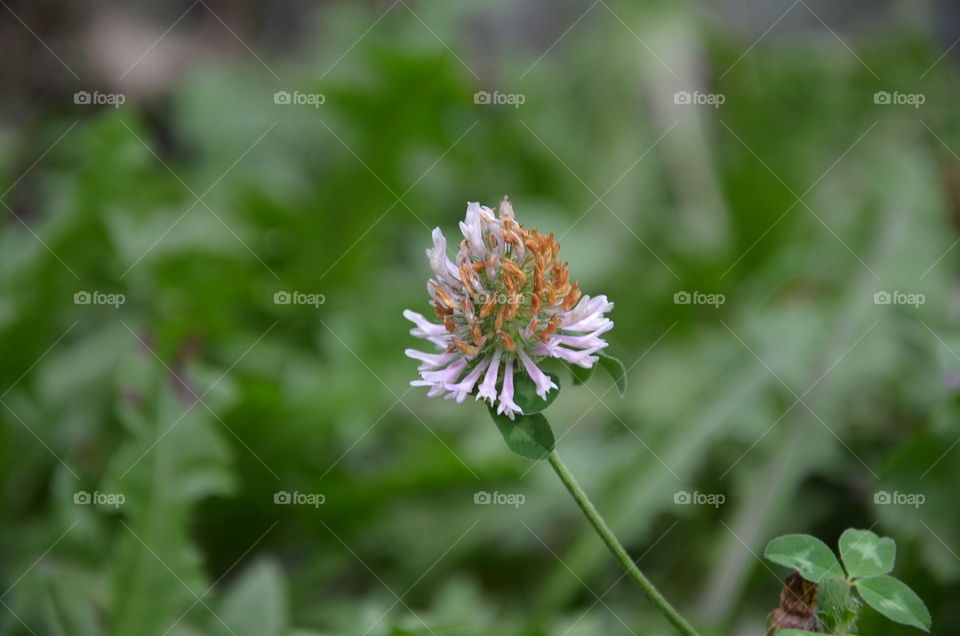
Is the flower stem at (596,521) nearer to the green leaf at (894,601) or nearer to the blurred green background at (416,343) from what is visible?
the green leaf at (894,601)

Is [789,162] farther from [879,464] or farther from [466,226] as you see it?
[466,226]

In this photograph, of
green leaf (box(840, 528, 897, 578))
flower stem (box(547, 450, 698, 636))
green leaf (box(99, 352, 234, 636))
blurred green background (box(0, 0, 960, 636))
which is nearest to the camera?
flower stem (box(547, 450, 698, 636))

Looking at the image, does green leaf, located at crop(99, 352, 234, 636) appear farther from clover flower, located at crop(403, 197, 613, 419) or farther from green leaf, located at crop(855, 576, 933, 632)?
green leaf, located at crop(855, 576, 933, 632)

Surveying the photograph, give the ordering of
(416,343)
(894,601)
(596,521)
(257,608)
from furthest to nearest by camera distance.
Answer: (416,343)
(257,608)
(894,601)
(596,521)

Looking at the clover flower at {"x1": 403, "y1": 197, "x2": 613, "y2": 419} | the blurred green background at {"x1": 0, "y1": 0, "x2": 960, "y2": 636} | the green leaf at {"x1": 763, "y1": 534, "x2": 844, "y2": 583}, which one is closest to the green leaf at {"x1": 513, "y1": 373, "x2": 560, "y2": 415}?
the clover flower at {"x1": 403, "y1": 197, "x2": 613, "y2": 419}

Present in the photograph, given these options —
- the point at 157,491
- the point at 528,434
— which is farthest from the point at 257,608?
the point at 528,434

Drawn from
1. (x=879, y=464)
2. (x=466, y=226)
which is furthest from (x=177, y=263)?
(x=879, y=464)

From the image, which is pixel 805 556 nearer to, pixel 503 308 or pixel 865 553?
pixel 865 553
